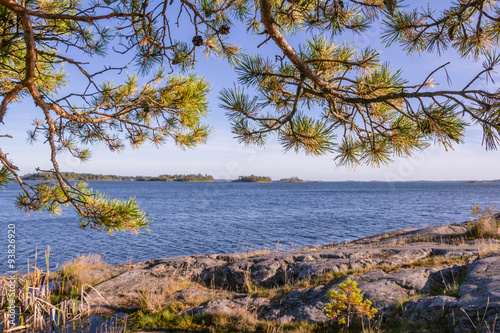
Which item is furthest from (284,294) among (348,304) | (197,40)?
(197,40)

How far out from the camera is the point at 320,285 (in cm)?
469

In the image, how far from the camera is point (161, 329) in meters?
4.11

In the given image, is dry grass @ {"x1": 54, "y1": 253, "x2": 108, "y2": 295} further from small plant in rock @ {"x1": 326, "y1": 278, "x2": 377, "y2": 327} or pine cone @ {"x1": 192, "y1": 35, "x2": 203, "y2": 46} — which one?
pine cone @ {"x1": 192, "y1": 35, "x2": 203, "y2": 46}

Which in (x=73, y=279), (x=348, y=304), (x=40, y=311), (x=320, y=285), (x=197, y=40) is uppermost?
(x=197, y=40)

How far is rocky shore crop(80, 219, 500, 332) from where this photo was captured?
129 inches

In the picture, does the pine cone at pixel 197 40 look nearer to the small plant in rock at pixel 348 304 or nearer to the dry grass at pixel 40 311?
the small plant in rock at pixel 348 304

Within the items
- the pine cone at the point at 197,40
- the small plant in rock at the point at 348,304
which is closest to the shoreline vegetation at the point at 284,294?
the small plant in rock at the point at 348,304

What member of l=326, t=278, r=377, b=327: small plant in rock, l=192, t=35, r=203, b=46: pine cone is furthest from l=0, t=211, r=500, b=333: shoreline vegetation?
l=192, t=35, r=203, b=46: pine cone

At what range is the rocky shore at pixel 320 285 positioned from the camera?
327 cm

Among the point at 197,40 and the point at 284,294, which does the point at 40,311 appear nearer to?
the point at 284,294

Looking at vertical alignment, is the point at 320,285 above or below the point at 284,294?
above

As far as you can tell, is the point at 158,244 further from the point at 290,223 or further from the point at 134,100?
the point at 134,100

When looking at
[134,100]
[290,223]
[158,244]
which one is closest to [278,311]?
[134,100]

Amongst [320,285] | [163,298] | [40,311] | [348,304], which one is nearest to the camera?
[348,304]
